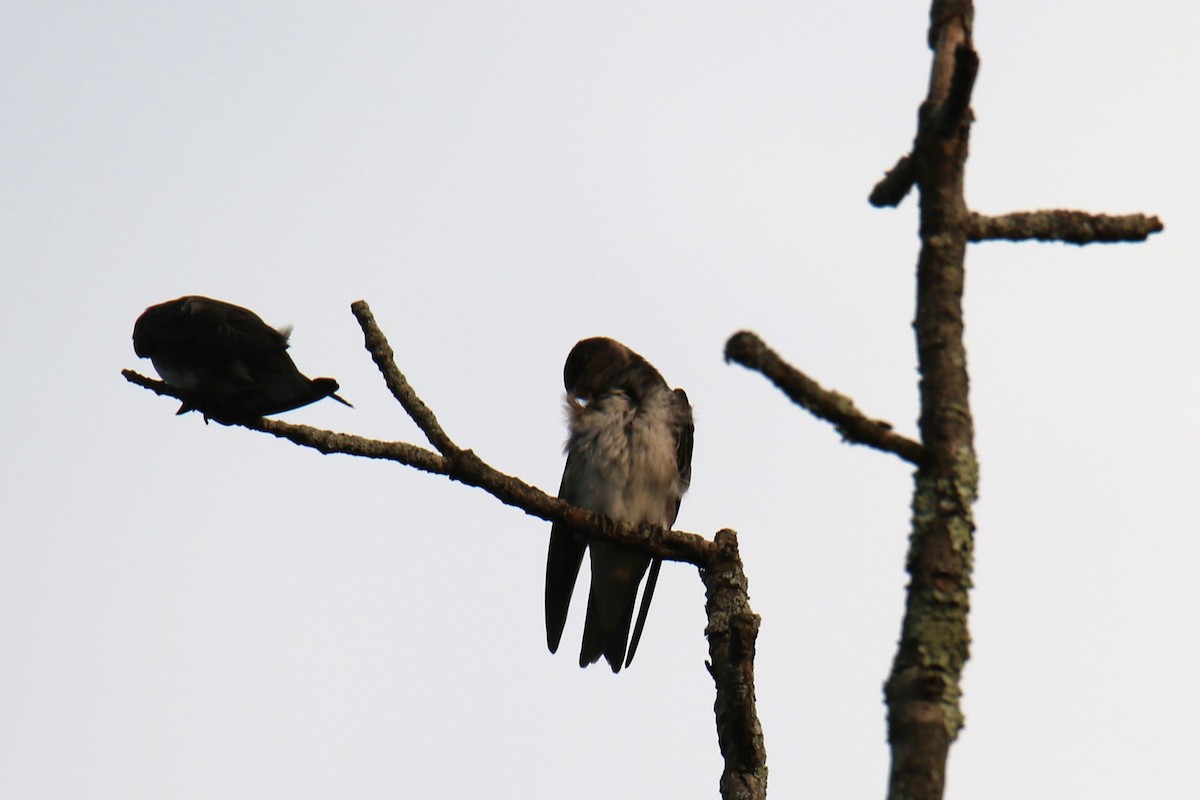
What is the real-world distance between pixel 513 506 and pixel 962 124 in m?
2.07

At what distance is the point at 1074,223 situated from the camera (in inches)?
70.6

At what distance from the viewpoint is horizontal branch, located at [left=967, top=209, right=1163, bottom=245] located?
68.4 inches

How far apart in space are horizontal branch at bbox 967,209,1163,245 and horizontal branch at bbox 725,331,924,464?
0.34m

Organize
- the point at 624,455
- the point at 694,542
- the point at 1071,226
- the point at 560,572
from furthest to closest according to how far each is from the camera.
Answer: the point at 560,572
the point at 624,455
the point at 694,542
the point at 1071,226

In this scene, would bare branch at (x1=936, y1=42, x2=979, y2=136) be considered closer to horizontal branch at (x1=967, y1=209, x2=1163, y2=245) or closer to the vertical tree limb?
the vertical tree limb

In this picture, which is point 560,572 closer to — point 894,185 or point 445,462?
point 445,462

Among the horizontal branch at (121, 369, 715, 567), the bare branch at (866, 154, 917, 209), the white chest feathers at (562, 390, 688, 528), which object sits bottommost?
the bare branch at (866, 154, 917, 209)

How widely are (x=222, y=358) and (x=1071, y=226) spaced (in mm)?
3779

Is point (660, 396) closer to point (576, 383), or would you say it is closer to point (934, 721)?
point (576, 383)

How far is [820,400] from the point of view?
1.54 m

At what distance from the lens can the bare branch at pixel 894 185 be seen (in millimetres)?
1907

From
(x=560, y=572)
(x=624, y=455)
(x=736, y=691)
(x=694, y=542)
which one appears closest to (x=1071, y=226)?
(x=736, y=691)

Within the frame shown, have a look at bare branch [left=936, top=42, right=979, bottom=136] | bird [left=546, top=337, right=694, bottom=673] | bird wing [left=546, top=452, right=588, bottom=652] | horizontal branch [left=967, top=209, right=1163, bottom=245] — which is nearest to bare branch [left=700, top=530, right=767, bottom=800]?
horizontal branch [left=967, top=209, right=1163, bottom=245]

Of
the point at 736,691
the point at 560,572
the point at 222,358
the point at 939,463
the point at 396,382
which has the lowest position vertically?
the point at 939,463
